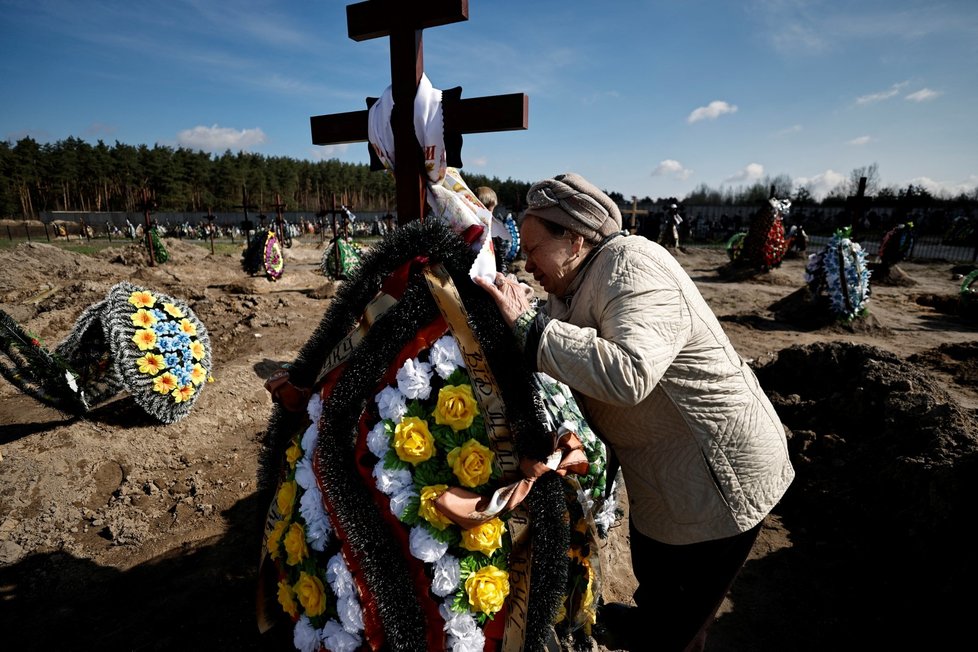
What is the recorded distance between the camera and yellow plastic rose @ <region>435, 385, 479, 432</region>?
5.30 ft

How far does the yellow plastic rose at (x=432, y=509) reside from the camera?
5.16 ft

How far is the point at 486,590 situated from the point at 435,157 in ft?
5.31

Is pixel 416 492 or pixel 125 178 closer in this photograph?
pixel 416 492

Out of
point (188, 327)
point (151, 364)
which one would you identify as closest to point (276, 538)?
point (151, 364)

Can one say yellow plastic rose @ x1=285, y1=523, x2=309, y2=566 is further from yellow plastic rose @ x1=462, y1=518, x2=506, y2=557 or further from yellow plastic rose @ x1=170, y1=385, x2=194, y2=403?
yellow plastic rose @ x1=170, y1=385, x2=194, y2=403

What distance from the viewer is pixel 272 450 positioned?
81.7 inches

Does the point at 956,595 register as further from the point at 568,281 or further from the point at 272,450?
the point at 272,450

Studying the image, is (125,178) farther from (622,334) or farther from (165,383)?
(622,334)

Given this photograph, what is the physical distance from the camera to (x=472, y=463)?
1579mm

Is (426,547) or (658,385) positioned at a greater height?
(658,385)

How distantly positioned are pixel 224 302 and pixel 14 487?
7.35 metres

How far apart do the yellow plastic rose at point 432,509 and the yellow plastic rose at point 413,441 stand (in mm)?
102

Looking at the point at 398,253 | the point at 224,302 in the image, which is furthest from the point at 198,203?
the point at 398,253

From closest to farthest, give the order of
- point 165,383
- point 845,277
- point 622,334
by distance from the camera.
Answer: point 622,334, point 165,383, point 845,277
